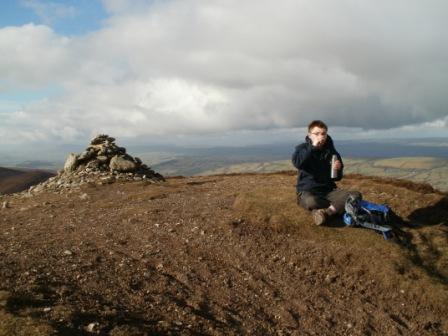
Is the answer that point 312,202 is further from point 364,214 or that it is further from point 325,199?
point 364,214

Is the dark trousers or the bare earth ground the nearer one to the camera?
the bare earth ground

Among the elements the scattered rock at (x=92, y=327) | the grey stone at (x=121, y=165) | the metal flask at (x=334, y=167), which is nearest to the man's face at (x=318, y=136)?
the metal flask at (x=334, y=167)

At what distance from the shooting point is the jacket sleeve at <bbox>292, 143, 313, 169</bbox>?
1438 centimetres

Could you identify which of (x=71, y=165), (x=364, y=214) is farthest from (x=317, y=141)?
(x=71, y=165)

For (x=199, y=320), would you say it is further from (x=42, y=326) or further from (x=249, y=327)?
(x=42, y=326)

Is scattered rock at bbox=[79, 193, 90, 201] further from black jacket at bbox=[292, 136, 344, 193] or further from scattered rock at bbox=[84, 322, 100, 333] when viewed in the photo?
scattered rock at bbox=[84, 322, 100, 333]

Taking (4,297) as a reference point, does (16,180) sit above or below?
below

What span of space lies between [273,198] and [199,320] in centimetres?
877

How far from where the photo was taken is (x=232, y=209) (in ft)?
55.3

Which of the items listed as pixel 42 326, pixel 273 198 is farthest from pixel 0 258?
pixel 273 198

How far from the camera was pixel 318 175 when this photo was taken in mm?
15266

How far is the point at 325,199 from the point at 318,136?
2.39 metres

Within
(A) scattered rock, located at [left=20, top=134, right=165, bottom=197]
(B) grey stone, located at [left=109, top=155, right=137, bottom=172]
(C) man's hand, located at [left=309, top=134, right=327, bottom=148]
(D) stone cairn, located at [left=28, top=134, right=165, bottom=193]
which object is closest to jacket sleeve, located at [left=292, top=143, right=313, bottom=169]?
(C) man's hand, located at [left=309, top=134, right=327, bottom=148]

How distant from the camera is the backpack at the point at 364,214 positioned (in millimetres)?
14000
